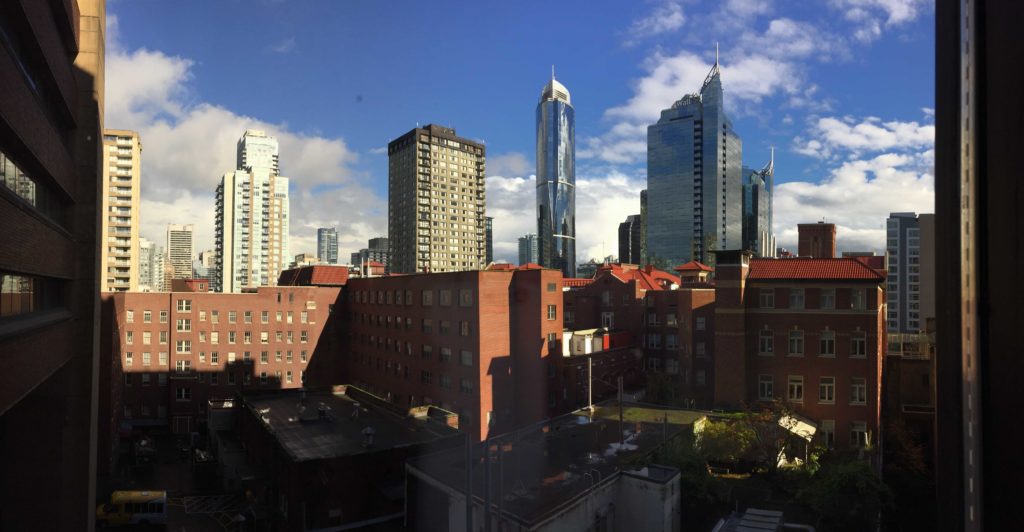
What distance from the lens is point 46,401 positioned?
8.04 m

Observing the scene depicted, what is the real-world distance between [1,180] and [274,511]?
12.4 meters

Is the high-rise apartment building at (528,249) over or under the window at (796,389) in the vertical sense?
over

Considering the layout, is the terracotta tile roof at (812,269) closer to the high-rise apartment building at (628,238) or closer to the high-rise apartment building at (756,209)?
the high-rise apartment building at (756,209)

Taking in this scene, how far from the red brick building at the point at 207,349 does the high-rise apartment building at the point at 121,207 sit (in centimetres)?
1635

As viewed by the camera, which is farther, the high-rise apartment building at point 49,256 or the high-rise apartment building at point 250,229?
the high-rise apartment building at point 250,229

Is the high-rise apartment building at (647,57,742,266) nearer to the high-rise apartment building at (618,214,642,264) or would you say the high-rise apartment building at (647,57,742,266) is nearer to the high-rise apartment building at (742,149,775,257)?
the high-rise apartment building at (742,149,775,257)

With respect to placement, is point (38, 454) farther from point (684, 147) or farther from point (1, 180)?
point (684, 147)

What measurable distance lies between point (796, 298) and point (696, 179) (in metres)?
52.6

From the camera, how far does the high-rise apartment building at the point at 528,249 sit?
2795 inches

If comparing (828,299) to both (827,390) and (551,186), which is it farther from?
(551,186)

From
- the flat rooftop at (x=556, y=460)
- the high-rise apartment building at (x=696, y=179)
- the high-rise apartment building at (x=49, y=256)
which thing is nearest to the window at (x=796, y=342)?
the flat rooftop at (x=556, y=460)

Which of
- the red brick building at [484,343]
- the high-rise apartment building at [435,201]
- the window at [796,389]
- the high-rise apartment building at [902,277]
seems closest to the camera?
the window at [796,389]

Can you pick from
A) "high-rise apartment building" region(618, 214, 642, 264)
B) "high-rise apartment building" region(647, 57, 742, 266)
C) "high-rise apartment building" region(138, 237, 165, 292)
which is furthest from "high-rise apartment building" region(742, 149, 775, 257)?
"high-rise apartment building" region(138, 237, 165, 292)

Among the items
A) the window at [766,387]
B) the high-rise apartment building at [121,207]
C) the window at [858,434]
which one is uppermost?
the high-rise apartment building at [121,207]
